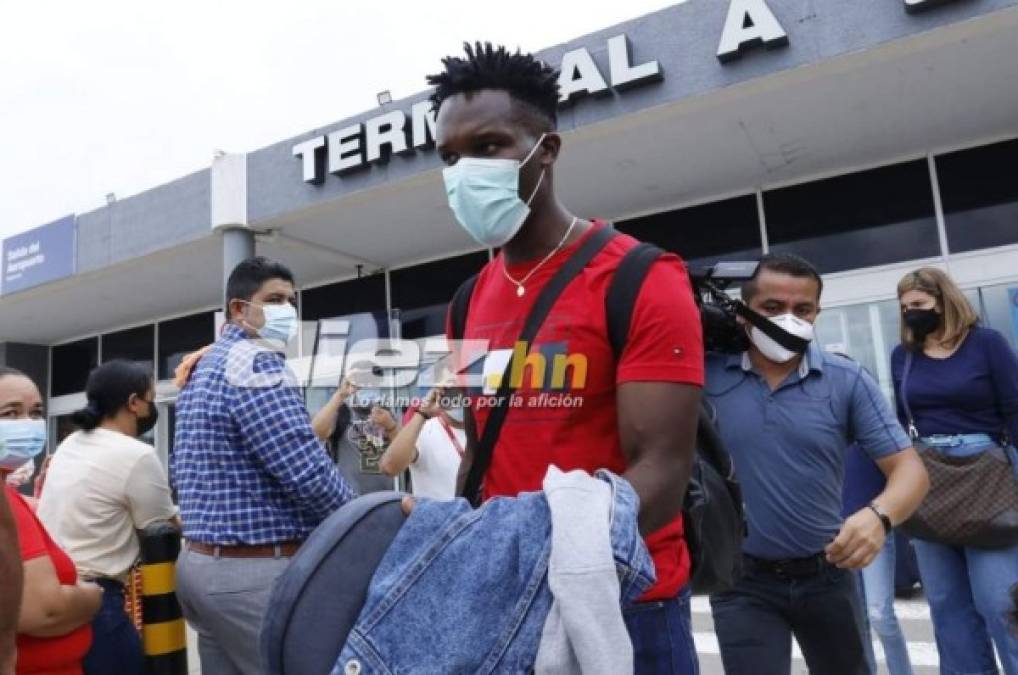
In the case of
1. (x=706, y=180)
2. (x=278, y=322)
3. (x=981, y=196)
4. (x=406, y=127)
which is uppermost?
(x=406, y=127)

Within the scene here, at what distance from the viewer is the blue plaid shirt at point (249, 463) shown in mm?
2633

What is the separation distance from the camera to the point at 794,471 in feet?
8.75

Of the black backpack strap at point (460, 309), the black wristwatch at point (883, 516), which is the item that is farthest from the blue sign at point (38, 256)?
the black wristwatch at point (883, 516)

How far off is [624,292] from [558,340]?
17 centimetres

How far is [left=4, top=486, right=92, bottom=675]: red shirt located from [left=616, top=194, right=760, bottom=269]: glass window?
22.8ft

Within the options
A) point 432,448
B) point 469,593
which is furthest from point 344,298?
point 469,593

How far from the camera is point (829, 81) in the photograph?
6098 millimetres

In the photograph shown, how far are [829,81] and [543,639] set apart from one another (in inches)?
243

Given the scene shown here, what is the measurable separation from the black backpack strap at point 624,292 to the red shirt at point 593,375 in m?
0.01

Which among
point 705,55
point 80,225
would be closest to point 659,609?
point 705,55

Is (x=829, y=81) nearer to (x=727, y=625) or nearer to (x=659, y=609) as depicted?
(x=727, y=625)

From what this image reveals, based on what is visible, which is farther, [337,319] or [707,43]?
[337,319]

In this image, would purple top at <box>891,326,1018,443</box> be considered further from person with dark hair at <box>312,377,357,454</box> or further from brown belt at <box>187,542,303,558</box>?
person with dark hair at <box>312,377,357,454</box>

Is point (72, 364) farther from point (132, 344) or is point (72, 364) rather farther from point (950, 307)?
point (950, 307)
